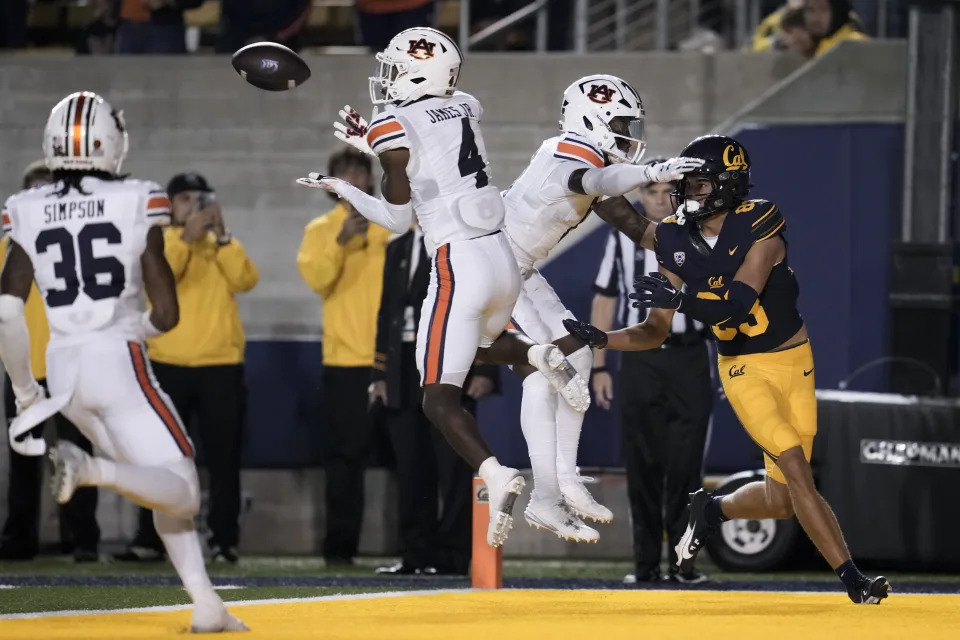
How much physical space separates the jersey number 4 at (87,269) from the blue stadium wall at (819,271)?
14.0 feet

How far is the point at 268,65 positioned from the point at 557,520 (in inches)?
75.5

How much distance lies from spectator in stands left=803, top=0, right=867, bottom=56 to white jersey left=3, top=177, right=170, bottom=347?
18.2 feet

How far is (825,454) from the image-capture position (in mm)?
8133

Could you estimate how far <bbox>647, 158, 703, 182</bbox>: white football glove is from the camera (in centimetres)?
554

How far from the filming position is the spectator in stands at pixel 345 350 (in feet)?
28.1

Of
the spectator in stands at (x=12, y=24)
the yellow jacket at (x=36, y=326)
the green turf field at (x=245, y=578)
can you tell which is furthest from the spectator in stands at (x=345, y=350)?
the spectator in stands at (x=12, y=24)

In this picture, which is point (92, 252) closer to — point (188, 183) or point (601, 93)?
point (601, 93)

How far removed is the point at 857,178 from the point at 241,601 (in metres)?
4.69

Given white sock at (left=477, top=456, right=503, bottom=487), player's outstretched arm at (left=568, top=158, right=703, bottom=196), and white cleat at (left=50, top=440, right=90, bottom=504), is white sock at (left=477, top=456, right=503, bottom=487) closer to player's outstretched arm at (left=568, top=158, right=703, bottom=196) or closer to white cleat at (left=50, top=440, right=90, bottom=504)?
player's outstretched arm at (left=568, top=158, right=703, bottom=196)

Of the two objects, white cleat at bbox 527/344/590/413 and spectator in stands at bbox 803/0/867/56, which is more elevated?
spectator in stands at bbox 803/0/867/56

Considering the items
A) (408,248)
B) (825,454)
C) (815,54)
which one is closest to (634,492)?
(825,454)

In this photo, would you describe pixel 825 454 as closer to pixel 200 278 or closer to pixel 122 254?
pixel 200 278

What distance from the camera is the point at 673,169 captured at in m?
5.54

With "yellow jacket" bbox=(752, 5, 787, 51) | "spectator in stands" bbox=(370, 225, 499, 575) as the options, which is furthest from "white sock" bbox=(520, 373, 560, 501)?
"yellow jacket" bbox=(752, 5, 787, 51)
